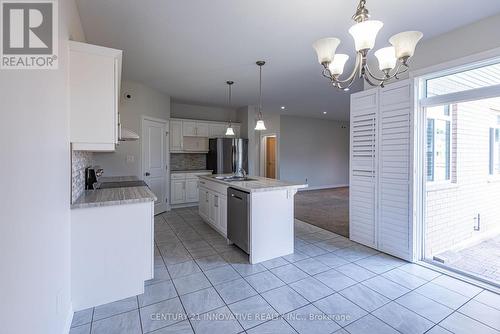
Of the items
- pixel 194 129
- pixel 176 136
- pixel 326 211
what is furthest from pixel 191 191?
pixel 326 211

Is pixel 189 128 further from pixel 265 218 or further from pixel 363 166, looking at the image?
pixel 363 166

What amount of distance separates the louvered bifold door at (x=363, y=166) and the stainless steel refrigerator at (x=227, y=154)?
330cm

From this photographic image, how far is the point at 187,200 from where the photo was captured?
231 inches

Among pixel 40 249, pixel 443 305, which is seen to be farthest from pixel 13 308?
pixel 443 305

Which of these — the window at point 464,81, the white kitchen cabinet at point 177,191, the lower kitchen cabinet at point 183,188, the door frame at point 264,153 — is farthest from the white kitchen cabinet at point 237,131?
the window at point 464,81

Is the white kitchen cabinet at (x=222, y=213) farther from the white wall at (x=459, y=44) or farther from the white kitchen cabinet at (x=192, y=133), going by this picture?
the white wall at (x=459, y=44)

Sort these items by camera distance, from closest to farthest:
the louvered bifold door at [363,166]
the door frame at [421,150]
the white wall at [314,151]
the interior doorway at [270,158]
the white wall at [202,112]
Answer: the door frame at [421,150]
the louvered bifold door at [363,166]
the white wall at [202,112]
the white wall at [314,151]
the interior doorway at [270,158]

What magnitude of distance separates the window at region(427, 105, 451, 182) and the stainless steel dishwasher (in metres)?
2.29

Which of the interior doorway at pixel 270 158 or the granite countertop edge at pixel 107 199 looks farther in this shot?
the interior doorway at pixel 270 158

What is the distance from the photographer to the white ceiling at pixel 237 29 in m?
2.18

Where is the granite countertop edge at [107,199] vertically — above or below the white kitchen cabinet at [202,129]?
below

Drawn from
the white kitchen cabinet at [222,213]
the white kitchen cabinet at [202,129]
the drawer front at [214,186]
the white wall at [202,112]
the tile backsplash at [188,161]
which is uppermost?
the white wall at [202,112]

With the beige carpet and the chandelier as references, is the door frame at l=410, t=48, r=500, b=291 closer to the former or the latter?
the beige carpet

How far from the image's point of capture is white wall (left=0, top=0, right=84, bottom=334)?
898 mm
